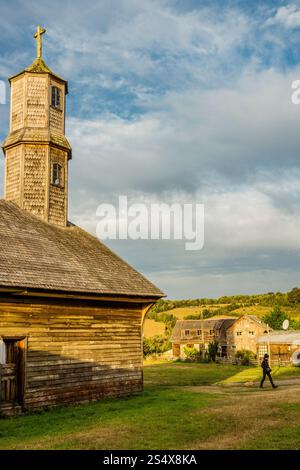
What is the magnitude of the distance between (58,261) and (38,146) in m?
6.61

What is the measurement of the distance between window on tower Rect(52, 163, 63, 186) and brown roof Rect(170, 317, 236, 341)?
39.0m

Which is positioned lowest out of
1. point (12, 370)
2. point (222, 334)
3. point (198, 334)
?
point (198, 334)

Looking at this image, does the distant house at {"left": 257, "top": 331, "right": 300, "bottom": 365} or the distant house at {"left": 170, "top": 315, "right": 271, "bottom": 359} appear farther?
the distant house at {"left": 170, "top": 315, "right": 271, "bottom": 359}

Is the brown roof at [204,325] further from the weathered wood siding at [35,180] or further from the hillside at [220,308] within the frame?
the weathered wood siding at [35,180]

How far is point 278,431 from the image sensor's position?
10.8m

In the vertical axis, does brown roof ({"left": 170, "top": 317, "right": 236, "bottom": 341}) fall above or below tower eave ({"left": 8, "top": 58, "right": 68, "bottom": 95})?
below

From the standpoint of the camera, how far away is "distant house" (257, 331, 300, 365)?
42.2 meters

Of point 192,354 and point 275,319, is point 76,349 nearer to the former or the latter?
point 192,354

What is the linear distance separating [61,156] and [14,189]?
8.68ft

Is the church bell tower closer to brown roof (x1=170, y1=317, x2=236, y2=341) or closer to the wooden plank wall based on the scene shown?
the wooden plank wall

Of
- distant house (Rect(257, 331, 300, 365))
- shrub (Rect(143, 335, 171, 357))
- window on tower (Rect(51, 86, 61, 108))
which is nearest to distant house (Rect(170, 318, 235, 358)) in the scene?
shrub (Rect(143, 335, 171, 357))

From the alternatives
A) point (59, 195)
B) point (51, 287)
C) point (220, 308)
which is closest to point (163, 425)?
point (51, 287)

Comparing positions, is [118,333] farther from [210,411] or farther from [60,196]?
[60,196]

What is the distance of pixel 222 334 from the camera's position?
56.2 m
